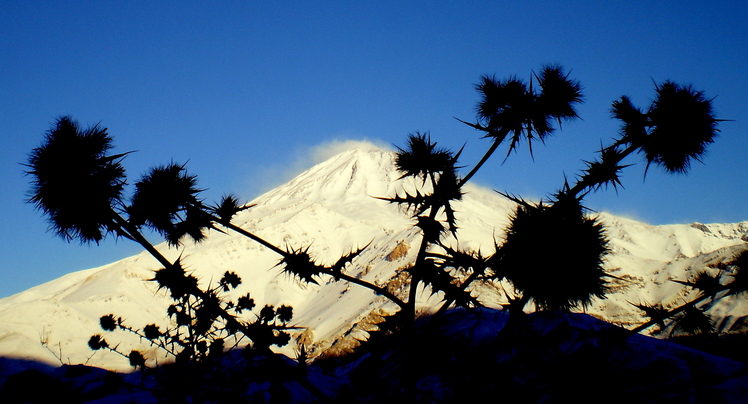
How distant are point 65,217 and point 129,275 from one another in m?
47.3

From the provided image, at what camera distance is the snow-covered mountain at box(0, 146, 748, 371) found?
28.7 meters

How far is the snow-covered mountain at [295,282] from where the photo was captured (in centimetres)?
2869

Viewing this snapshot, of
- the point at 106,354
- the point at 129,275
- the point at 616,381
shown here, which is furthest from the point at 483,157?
the point at 129,275

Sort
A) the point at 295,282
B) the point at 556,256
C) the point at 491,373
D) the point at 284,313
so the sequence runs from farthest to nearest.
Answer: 1. the point at 295,282
2. the point at 284,313
3. the point at 491,373
4. the point at 556,256


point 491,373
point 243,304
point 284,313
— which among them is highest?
point 243,304

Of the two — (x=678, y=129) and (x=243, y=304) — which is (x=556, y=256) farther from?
(x=243, y=304)

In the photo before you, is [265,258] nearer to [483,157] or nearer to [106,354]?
[106,354]

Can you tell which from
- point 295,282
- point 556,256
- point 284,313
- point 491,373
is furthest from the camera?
point 295,282

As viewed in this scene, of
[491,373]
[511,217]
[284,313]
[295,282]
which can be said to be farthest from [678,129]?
[295,282]

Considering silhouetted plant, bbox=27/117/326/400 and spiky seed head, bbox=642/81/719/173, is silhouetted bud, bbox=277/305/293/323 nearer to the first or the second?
silhouetted plant, bbox=27/117/326/400

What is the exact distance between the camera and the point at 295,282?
12180mm

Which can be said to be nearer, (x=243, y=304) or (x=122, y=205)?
(x=122, y=205)

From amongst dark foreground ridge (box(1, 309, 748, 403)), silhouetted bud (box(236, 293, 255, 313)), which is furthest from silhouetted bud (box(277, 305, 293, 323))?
dark foreground ridge (box(1, 309, 748, 403))

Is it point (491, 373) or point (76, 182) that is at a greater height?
point (76, 182)
